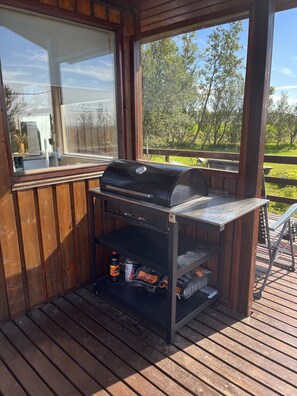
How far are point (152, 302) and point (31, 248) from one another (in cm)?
98

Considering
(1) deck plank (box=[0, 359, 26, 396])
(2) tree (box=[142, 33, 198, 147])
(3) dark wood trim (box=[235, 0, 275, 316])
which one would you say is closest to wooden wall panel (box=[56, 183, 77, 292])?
(1) deck plank (box=[0, 359, 26, 396])

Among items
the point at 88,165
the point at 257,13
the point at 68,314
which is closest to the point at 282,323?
the point at 68,314

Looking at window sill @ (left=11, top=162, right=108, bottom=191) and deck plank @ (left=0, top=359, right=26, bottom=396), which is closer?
deck plank @ (left=0, top=359, right=26, bottom=396)

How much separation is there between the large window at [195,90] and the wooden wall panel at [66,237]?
0.89m

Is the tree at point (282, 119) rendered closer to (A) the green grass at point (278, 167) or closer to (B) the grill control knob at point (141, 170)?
(A) the green grass at point (278, 167)

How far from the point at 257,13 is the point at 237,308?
6.63 ft

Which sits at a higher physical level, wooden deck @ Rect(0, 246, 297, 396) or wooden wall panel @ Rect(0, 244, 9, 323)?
wooden wall panel @ Rect(0, 244, 9, 323)

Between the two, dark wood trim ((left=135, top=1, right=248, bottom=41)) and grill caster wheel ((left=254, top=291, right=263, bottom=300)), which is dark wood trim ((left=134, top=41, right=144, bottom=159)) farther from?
grill caster wheel ((left=254, top=291, right=263, bottom=300))

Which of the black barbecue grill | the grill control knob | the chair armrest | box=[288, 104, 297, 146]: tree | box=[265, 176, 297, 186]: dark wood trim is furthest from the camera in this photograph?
box=[288, 104, 297, 146]: tree

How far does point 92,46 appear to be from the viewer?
2422 millimetres

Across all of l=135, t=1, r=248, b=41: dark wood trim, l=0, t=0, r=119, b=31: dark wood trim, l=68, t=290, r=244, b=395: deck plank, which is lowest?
l=68, t=290, r=244, b=395: deck plank

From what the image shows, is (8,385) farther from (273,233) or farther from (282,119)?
(282,119)

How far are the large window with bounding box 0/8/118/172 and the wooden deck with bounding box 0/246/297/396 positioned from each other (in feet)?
3.87

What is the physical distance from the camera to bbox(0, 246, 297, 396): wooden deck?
1577 mm
